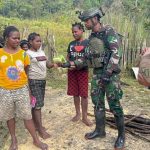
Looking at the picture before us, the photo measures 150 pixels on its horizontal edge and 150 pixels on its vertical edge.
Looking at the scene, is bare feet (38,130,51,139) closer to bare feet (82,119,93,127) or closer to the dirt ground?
the dirt ground

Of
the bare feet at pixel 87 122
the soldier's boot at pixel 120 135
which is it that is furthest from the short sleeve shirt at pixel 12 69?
the bare feet at pixel 87 122

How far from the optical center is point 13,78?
382cm

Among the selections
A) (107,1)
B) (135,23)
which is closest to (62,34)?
(135,23)

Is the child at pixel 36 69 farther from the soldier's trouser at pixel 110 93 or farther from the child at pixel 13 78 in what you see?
the soldier's trouser at pixel 110 93

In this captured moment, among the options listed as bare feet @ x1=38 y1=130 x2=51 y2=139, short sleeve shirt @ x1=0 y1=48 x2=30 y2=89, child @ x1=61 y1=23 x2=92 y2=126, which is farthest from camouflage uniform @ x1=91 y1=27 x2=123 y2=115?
short sleeve shirt @ x1=0 y1=48 x2=30 y2=89

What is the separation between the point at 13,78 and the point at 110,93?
1226 mm

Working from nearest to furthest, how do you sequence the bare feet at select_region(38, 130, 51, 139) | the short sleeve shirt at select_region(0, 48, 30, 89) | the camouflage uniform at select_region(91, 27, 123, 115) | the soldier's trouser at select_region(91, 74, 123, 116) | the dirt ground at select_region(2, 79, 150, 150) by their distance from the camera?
the short sleeve shirt at select_region(0, 48, 30, 89) → the camouflage uniform at select_region(91, 27, 123, 115) → the soldier's trouser at select_region(91, 74, 123, 116) → the dirt ground at select_region(2, 79, 150, 150) → the bare feet at select_region(38, 130, 51, 139)

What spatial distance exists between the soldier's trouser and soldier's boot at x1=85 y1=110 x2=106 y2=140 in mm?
89

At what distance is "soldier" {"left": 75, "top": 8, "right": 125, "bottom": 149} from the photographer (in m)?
3.93

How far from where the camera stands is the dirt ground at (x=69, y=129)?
170 inches

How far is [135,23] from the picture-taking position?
9031mm

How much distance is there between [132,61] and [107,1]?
2205cm

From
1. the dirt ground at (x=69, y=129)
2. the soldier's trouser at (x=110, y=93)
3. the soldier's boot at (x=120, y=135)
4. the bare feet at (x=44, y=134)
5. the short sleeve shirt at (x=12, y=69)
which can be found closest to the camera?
the short sleeve shirt at (x=12, y=69)

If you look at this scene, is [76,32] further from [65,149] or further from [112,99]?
[65,149]
